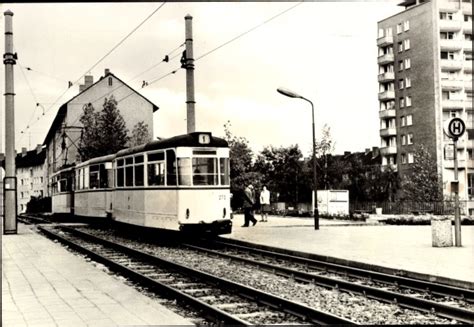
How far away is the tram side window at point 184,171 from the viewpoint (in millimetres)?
16656

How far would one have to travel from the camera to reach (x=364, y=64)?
38.1 ft

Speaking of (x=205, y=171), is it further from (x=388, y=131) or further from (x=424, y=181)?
(x=388, y=131)

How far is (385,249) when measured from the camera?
14.7m

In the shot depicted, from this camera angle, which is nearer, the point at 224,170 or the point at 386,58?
the point at 224,170

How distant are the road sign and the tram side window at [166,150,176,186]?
22.7ft

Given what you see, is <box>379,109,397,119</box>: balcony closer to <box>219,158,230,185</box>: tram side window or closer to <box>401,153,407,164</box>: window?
<box>401,153,407,164</box>: window

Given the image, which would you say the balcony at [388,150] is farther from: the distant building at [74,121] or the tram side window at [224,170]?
the tram side window at [224,170]

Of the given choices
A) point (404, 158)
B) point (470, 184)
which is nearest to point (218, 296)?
point (470, 184)

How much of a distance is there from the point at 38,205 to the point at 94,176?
24866mm

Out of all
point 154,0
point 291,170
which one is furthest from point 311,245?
point 291,170

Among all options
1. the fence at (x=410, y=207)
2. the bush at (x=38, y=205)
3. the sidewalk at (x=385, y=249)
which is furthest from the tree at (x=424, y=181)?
the bush at (x=38, y=205)

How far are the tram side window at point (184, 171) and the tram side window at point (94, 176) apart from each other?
8.36 meters

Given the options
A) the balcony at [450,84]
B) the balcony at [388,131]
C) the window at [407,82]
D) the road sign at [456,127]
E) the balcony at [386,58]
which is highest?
the balcony at [386,58]

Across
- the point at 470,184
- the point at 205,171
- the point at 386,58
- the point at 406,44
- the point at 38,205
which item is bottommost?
the point at 38,205
